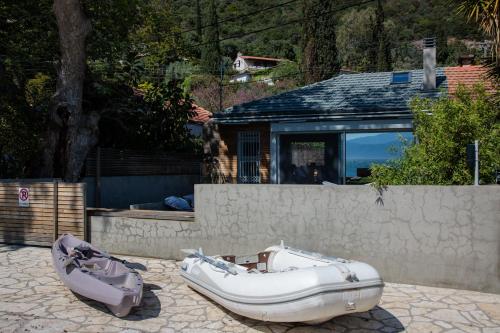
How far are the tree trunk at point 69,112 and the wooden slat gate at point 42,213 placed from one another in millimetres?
1839

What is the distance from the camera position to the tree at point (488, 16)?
9.05 meters

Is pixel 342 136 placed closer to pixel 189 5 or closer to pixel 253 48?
pixel 189 5

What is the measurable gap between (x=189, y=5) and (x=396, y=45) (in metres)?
29.6

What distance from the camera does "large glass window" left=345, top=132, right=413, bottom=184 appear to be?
1430cm

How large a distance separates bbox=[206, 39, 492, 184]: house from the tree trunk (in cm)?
443

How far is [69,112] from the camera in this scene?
13.5m

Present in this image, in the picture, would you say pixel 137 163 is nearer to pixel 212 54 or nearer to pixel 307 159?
pixel 307 159

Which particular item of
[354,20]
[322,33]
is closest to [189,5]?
[354,20]

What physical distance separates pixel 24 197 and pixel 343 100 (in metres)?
9.31

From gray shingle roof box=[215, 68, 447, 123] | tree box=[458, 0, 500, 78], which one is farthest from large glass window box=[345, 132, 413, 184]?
tree box=[458, 0, 500, 78]

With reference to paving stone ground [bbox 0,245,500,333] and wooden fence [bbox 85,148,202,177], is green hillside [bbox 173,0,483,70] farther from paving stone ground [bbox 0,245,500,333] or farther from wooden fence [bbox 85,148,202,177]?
paving stone ground [bbox 0,245,500,333]

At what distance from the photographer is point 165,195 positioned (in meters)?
16.2

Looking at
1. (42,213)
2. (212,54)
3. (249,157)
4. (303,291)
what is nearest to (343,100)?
(249,157)

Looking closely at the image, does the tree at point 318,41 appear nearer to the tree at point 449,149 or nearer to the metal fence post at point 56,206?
the metal fence post at point 56,206
